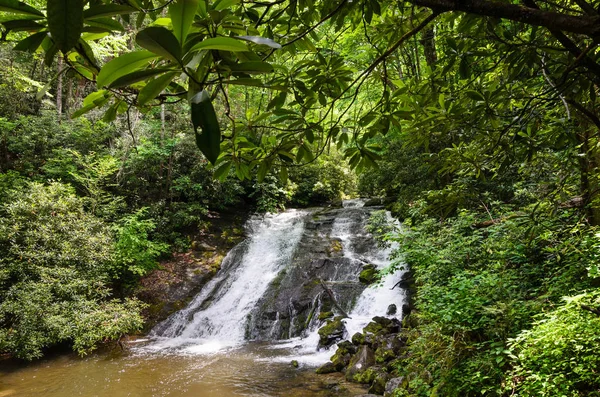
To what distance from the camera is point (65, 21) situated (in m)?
0.57

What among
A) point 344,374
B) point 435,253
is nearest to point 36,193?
point 344,374

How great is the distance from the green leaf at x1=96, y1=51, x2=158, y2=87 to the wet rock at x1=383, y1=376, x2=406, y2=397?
15.8 ft

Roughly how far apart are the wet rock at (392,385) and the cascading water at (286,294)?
1654 mm

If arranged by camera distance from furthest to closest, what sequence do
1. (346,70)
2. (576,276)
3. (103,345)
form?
1. (103,345)
2. (576,276)
3. (346,70)

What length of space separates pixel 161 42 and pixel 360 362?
6.05m

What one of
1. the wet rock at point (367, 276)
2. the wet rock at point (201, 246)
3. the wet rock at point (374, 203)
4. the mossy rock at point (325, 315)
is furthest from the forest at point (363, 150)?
the wet rock at point (374, 203)

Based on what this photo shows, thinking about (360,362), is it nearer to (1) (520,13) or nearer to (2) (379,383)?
(2) (379,383)

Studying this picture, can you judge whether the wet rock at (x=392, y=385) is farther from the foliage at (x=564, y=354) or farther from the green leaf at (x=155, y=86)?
the green leaf at (x=155, y=86)

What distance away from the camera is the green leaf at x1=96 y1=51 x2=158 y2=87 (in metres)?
0.67

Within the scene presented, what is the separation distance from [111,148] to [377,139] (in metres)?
9.53

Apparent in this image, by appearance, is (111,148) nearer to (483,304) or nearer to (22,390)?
(22,390)

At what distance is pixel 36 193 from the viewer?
25.6 feet

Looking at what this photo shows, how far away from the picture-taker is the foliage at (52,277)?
654 centimetres

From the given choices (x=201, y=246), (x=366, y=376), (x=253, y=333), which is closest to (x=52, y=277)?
(x=253, y=333)
